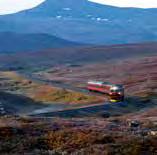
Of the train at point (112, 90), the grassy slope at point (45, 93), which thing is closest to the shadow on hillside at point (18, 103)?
the grassy slope at point (45, 93)

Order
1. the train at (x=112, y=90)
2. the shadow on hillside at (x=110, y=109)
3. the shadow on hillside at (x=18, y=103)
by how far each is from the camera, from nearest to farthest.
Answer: the shadow on hillside at (x=110, y=109) < the shadow on hillside at (x=18, y=103) < the train at (x=112, y=90)

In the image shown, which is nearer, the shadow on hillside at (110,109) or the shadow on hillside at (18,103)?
the shadow on hillside at (110,109)

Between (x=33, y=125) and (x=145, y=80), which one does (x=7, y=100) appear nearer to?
(x=145, y=80)

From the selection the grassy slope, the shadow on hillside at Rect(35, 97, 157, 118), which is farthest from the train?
the grassy slope

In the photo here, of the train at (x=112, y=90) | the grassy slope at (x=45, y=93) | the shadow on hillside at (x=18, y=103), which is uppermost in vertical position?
the train at (x=112, y=90)

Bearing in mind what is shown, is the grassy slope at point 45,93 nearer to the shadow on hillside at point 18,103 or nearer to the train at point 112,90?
the train at point 112,90

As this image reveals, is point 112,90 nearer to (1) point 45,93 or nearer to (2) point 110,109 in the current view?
(2) point 110,109

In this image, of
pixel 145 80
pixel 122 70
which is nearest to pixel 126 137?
pixel 145 80

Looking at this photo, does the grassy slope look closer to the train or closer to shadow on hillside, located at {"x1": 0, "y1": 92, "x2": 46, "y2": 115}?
the train

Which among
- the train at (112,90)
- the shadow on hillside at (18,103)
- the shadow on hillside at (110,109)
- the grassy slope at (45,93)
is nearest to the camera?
the shadow on hillside at (110,109)

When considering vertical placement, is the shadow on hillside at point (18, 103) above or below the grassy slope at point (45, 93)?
above

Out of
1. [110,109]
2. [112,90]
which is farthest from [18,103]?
[110,109]
